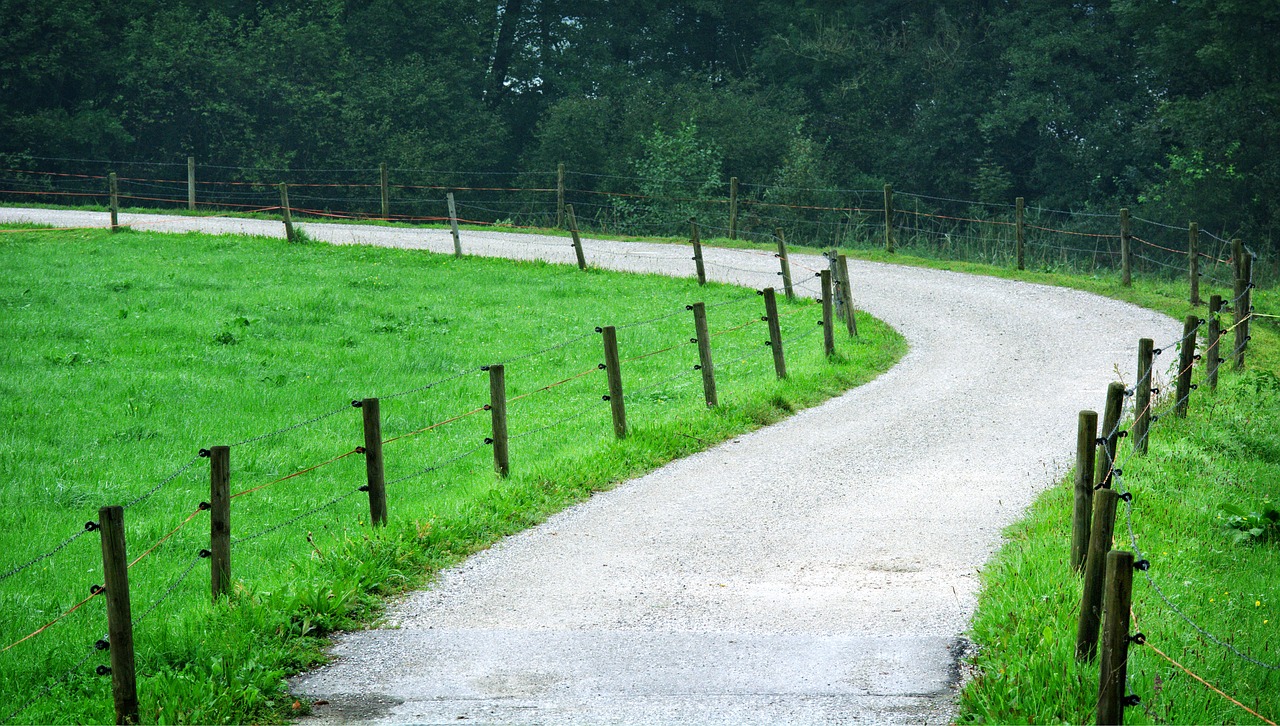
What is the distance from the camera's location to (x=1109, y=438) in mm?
6785

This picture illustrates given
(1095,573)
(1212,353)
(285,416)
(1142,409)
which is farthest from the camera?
(285,416)

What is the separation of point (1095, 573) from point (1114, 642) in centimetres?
69

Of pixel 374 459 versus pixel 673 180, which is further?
pixel 673 180

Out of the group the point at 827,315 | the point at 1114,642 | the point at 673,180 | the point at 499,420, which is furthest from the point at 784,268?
the point at 673,180

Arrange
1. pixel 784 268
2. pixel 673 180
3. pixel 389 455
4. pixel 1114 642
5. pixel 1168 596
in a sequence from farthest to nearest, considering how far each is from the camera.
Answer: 1. pixel 673 180
2. pixel 784 268
3. pixel 389 455
4. pixel 1168 596
5. pixel 1114 642

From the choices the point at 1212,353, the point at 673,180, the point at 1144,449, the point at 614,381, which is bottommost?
the point at 1144,449

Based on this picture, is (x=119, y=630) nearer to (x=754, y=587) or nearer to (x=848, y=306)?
(x=754, y=587)

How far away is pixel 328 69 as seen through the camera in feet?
144

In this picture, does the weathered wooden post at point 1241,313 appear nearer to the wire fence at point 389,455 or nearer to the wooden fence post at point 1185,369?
the wooden fence post at point 1185,369

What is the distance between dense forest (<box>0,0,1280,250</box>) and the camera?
124 feet

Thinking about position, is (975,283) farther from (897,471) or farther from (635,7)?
(635,7)

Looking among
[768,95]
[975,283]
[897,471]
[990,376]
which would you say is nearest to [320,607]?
[897,471]

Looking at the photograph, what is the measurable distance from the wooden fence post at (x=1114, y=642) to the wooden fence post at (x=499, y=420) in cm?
581

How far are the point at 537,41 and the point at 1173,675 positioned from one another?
4787 cm
